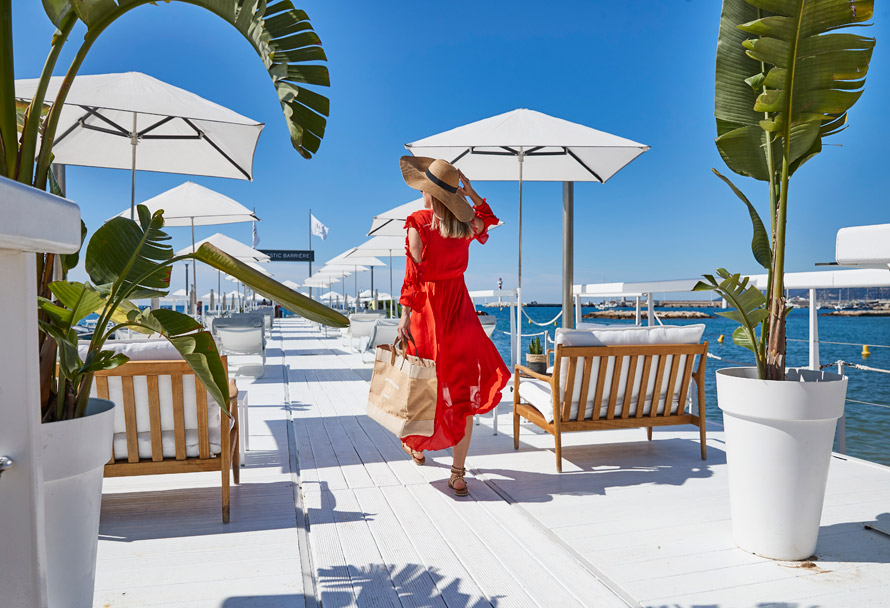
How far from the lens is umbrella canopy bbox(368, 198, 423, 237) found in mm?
7852

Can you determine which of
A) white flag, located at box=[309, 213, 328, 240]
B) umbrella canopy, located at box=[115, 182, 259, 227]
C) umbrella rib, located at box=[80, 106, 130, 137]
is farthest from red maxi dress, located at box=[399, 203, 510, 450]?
white flag, located at box=[309, 213, 328, 240]

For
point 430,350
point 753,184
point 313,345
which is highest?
point 753,184

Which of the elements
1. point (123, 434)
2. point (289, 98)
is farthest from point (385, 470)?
point (289, 98)

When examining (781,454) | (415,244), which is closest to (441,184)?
(415,244)

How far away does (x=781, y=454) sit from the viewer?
6.94 feet

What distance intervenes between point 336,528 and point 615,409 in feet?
6.04

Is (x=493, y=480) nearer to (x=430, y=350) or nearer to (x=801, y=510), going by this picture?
(x=430, y=350)

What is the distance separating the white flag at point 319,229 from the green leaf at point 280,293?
25253mm

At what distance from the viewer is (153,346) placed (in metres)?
2.73

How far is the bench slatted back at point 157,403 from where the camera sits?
2611 millimetres

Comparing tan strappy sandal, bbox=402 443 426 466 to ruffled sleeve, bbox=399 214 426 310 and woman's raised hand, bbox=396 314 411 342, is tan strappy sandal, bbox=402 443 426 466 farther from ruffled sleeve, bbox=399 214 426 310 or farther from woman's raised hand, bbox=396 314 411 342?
ruffled sleeve, bbox=399 214 426 310

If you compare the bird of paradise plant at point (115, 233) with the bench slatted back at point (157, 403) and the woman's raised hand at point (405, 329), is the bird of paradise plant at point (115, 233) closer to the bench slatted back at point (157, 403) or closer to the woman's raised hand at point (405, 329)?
the bench slatted back at point (157, 403)

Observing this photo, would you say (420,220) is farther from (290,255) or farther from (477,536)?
(290,255)

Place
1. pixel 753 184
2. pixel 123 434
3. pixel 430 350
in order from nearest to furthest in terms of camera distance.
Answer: pixel 753 184, pixel 123 434, pixel 430 350
